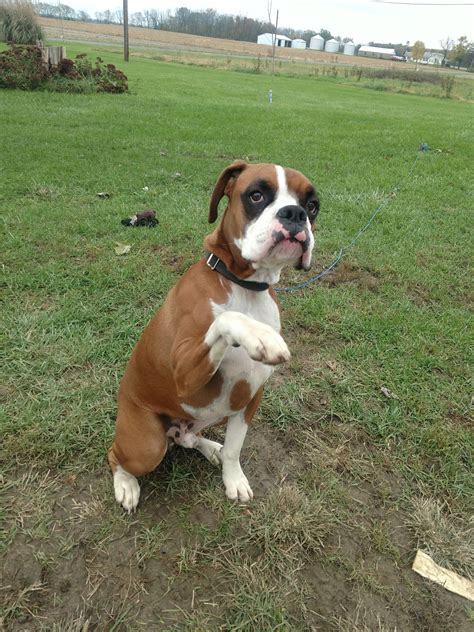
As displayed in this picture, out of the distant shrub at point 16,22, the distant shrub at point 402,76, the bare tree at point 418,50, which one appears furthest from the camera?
the bare tree at point 418,50

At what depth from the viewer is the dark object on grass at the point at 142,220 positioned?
5.46 metres

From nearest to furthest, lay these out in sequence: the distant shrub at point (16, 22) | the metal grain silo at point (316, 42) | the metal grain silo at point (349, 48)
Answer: the distant shrub at point (16, 22) < the metal grain silo at point (316, 42) < the metal grain silo at point (349, 48)

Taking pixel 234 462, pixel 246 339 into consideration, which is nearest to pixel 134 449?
pixel 234 462

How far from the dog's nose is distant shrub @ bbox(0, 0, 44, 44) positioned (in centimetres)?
2243

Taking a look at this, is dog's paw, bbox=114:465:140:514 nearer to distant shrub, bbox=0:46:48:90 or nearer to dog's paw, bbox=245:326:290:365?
dog's paw, bbox=245:326:290:365

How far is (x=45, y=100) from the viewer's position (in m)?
12.5

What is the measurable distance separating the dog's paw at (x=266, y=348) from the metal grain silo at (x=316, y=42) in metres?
135

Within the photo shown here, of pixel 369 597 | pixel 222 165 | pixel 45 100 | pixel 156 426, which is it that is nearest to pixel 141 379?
pixel 156 426

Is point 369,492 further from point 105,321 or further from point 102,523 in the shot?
point 105,321

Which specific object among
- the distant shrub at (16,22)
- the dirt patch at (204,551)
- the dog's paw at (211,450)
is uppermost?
the distant shrub at (16,22)

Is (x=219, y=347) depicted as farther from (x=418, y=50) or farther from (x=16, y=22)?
(x=418, y=50)

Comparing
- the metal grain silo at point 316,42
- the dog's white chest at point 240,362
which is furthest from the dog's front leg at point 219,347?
the metal grain silo at point 316,42

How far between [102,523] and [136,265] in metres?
2.77

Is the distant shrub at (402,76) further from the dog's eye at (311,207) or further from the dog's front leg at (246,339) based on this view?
the dog's front leg at (246,339)
